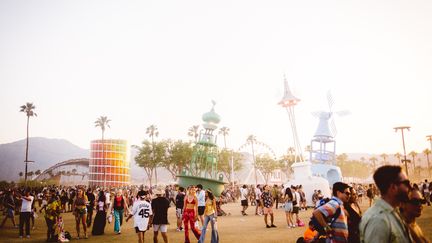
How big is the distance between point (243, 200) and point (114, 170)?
72227 mm

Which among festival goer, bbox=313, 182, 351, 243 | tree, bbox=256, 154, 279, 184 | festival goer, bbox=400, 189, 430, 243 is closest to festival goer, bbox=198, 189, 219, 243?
festival goer, bbox=313, 182, 351, 243

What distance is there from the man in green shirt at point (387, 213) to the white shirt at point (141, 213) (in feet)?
26.2

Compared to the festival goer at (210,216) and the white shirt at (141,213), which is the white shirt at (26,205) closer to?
the white shirt at (141,213)

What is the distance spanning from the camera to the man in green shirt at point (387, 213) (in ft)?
9.14

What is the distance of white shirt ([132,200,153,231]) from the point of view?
32.4ft

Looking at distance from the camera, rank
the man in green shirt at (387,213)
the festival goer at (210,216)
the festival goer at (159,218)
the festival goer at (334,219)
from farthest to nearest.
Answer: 1. the festival goer at (210,216)
2. the festival goer at (159,218)
3. the festival goer at (334,219)
4. the man in green shirt at (387,213)

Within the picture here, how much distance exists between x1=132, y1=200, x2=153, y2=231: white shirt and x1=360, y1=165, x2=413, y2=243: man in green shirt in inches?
314

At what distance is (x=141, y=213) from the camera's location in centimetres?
992

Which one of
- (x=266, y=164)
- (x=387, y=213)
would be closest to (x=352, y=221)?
(x=387, y=213)

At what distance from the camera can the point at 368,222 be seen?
2.90m

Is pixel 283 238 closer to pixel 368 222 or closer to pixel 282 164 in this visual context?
pixel 368 222

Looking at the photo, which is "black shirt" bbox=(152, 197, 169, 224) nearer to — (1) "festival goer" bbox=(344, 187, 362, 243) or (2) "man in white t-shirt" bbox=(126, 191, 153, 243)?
(2) "man in white t-shirt" bbox=(126, 191, 153, 243)

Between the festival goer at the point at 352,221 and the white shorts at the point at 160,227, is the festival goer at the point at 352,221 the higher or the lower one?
the higher one

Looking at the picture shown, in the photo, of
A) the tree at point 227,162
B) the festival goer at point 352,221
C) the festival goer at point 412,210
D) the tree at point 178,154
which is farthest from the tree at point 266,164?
the festival goer at point 412,210
